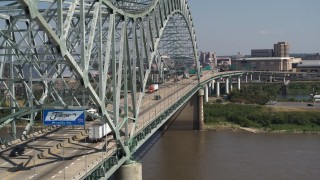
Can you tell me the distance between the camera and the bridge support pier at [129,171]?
88.5 ft

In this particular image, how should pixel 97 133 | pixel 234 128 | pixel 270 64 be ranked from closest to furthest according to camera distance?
pixel 97 133, pixel 234 128, pixel 270 64

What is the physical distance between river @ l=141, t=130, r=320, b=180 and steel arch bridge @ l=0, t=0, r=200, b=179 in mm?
8246

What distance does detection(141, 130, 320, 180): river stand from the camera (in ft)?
123

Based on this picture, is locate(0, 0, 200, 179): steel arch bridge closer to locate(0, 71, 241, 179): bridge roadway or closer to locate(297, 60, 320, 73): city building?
locate(0, 71, 241, 179): bridge roadway

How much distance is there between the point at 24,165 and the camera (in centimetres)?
2238

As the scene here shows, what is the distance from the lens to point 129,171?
88.8 ft

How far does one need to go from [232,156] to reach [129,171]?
18.8m

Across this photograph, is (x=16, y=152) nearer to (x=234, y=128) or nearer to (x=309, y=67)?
(x=234, y=128)

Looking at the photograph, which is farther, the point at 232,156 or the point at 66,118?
the point at 232,156

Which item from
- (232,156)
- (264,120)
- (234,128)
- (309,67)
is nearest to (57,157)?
(232,156)

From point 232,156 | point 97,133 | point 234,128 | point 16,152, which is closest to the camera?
point 16,152

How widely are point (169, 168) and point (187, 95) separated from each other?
15527 millimetres

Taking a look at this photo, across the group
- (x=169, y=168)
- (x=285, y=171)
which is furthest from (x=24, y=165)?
(x=285, y=171)

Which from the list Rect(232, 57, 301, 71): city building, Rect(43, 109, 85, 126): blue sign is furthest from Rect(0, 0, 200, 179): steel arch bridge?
Rect(232, 57, 301, 71): city building
